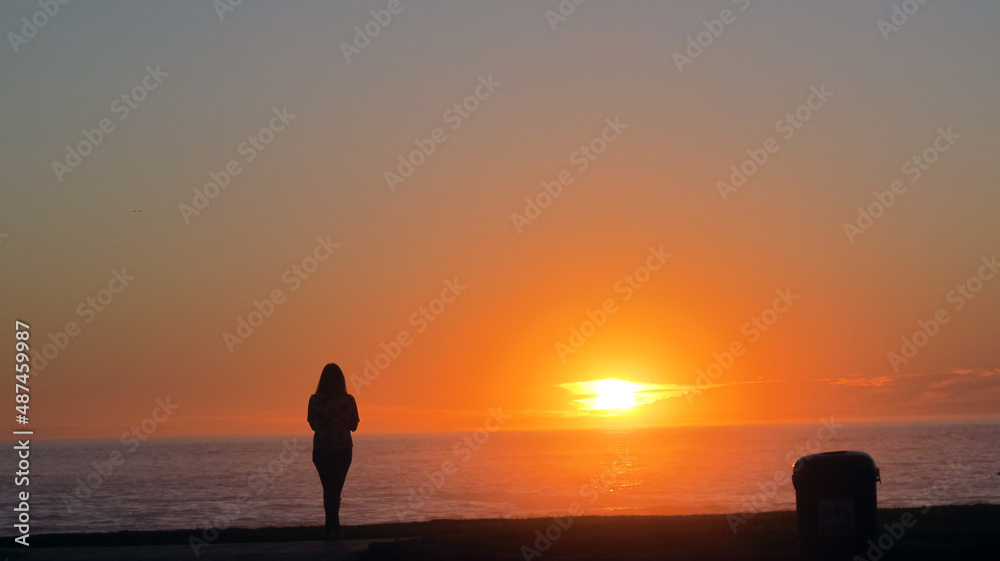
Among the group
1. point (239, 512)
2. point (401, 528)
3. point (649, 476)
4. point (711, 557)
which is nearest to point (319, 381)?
point (401, 528)

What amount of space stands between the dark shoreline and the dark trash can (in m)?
0.51

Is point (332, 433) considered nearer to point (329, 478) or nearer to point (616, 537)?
point (329, 478)

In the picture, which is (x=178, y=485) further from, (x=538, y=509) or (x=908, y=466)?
(x=908, y=466)

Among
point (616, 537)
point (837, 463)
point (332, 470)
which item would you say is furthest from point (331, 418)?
point (837, 463)

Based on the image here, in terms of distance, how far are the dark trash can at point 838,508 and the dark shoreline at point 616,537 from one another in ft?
1.66

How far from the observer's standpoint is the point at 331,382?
13023 millimetres

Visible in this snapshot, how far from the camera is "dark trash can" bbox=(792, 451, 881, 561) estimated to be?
32.0 feet

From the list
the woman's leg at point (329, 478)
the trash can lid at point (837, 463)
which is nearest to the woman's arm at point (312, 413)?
the woman's leg at point (329, 478)

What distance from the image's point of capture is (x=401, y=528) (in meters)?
14.0

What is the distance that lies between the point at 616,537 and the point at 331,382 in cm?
425

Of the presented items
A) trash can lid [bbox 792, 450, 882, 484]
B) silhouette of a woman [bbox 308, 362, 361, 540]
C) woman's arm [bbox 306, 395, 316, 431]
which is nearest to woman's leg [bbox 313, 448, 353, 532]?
silhouette of a woman [bbox 308, 362, 361, 540]

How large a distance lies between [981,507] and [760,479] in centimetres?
5083

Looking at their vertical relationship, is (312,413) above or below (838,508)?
above

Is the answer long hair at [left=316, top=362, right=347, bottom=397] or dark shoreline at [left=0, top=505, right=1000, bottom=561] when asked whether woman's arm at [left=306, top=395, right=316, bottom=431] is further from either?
dark shoreline at [left=0, top=505, right=1000, bottom=561]
